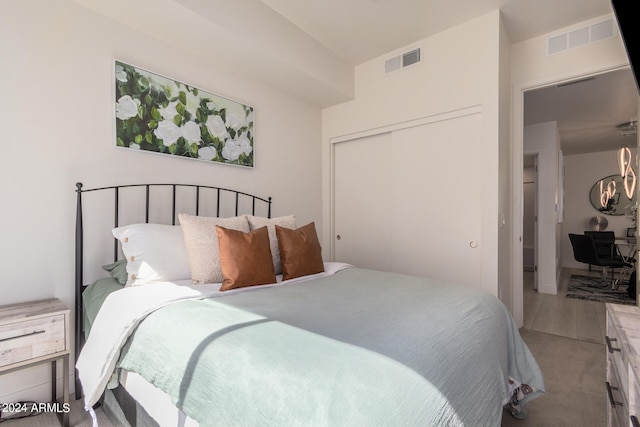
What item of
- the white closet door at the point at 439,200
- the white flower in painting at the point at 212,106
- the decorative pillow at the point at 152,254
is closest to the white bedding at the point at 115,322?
the decorative pillow at the point at 152,254

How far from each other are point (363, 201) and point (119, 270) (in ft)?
7.82

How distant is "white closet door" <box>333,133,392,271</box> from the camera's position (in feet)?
10.8

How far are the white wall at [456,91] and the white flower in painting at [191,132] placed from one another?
1.71m

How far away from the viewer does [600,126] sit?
16.0 feet

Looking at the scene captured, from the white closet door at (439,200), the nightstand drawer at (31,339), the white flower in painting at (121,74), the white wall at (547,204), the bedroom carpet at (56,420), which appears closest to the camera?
the nightstand drawer at (31,339)

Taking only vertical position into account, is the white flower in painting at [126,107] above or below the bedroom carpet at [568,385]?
above

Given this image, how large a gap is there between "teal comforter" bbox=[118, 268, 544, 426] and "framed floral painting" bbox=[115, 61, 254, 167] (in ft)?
4.47

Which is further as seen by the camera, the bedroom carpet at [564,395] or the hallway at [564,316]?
the hallway at [564,316]

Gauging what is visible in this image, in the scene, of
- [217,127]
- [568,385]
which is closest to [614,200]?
[568,385]

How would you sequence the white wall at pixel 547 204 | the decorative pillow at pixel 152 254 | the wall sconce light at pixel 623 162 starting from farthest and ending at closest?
the white wall at pixel 547 204 < the wall sconce light at pixel 623 162 < the decorative pillow at pixel 152 254

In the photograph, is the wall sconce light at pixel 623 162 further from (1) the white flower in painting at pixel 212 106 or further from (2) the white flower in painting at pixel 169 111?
(2) the white flower in painting at pixel 169 111

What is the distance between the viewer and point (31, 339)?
1.46 metres

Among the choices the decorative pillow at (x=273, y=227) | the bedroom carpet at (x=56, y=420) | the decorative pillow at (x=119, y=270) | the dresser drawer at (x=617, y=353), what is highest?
the decorative pillow at (x=273, y=227)

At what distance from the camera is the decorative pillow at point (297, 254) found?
206cm
